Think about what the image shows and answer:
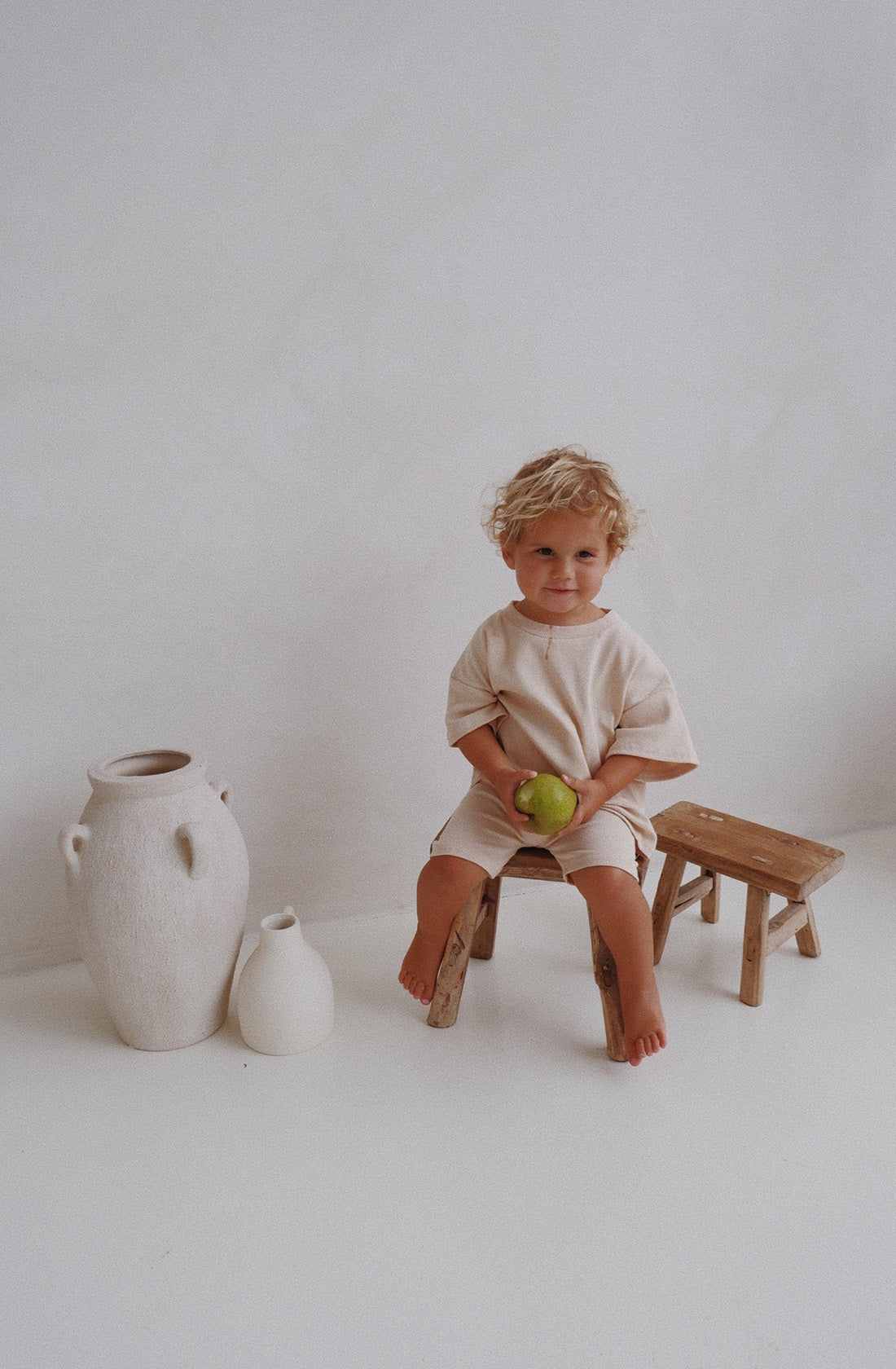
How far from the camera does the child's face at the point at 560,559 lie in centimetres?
159

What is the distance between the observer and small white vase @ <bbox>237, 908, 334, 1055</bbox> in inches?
63.0

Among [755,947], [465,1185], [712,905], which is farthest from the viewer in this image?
[712,905]

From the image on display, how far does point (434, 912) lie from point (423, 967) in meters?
0.11

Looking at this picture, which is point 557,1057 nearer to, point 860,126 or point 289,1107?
point 289,1107

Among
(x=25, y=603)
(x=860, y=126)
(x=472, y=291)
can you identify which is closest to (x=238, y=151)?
(x=472, y=291)

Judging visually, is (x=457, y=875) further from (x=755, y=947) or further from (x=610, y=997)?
(x=755, y=947)

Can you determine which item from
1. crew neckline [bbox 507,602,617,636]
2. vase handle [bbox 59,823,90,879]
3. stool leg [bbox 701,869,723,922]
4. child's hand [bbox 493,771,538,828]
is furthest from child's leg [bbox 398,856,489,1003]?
stool leg [bbox 701,869,723,922]

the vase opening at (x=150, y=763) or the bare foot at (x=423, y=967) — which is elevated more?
the vase opening at (x=150, y=763)

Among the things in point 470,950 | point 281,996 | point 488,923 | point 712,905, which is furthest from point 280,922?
point 712,905

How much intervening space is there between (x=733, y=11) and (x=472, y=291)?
0.78m

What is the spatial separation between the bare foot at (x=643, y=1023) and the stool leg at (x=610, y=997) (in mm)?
22

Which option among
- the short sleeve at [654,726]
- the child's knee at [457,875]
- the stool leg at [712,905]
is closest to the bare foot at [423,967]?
the child's knee at [457,875]

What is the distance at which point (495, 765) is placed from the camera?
1691 mm

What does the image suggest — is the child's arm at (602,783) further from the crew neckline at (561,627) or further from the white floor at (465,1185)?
the white floor at (465,1185)
